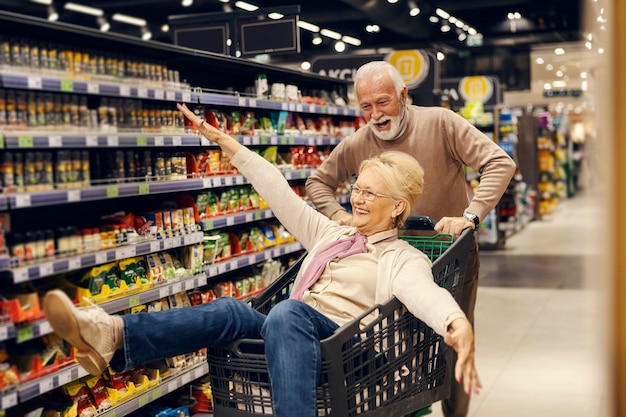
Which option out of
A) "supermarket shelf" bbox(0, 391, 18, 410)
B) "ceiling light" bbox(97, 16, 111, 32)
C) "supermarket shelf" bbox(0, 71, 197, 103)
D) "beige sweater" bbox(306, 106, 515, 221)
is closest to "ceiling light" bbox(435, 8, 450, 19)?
"ceiling light" bbox(97, 16, 111, 32)

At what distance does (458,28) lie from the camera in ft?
62.1

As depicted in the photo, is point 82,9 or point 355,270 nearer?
point 355,270

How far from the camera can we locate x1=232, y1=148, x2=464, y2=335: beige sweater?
88.7 inches

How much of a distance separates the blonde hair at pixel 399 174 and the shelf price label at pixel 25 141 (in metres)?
1.28

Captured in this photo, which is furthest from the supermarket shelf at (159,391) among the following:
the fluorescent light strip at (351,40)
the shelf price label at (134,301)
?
the fluorescent light strip at (351,40)

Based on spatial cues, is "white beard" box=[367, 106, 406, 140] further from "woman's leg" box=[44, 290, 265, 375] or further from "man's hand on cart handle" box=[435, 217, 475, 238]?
"woman's leg" box=[44, 290, 265, 375]

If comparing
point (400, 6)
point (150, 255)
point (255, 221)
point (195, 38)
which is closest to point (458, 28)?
point (400, 6)

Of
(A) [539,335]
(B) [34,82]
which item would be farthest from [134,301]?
(A) [539,335]

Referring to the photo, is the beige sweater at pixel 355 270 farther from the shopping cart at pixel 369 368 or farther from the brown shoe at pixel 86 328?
the brown shoe at pixel 86 328

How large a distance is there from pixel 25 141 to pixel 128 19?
47.5 ft

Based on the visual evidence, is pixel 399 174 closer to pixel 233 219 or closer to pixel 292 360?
pixel 292 360

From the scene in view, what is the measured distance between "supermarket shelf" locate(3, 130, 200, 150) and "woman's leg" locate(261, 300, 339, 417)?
135 centimetres

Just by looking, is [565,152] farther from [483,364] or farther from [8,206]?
[8,206]

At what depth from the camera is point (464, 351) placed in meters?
2.09
